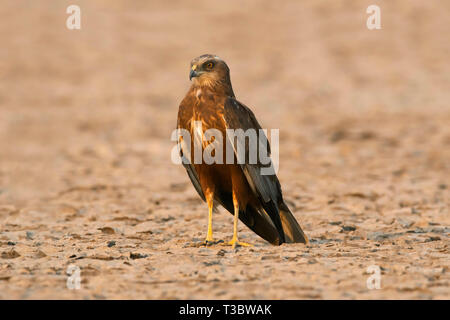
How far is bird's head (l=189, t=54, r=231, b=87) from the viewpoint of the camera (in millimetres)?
7137

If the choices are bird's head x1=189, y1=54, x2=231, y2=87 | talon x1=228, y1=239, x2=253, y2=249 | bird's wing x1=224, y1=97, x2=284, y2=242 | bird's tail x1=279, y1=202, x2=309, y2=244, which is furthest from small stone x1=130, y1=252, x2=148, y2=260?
bird's head x1=189, y1=54, x2=231, y2=87

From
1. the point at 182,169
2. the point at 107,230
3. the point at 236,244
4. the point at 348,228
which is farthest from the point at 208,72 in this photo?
the point at 182,169

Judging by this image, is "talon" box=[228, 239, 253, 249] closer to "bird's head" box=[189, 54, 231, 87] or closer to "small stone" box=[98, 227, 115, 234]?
"bird's head" box=[189, 54, 231, 87]

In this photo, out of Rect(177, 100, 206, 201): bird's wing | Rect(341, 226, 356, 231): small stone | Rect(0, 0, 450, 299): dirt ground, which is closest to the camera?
Rect(0, 0, 450, 299): dirt ground

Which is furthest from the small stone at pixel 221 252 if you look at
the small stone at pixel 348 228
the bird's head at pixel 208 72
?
the small stone at pixel 348 228

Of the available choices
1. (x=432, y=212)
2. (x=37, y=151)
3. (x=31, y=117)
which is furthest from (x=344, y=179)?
(x=31, y=117)

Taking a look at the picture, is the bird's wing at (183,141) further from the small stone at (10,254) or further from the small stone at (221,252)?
the small stone at (10,254)

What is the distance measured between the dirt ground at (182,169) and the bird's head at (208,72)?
1525 millimetres

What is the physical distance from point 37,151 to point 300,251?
897 cm

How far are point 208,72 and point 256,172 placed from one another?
1038 millimetres

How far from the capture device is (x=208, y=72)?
718cm

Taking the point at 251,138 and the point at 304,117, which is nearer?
the point at 251,138

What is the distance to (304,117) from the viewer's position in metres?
17.3
